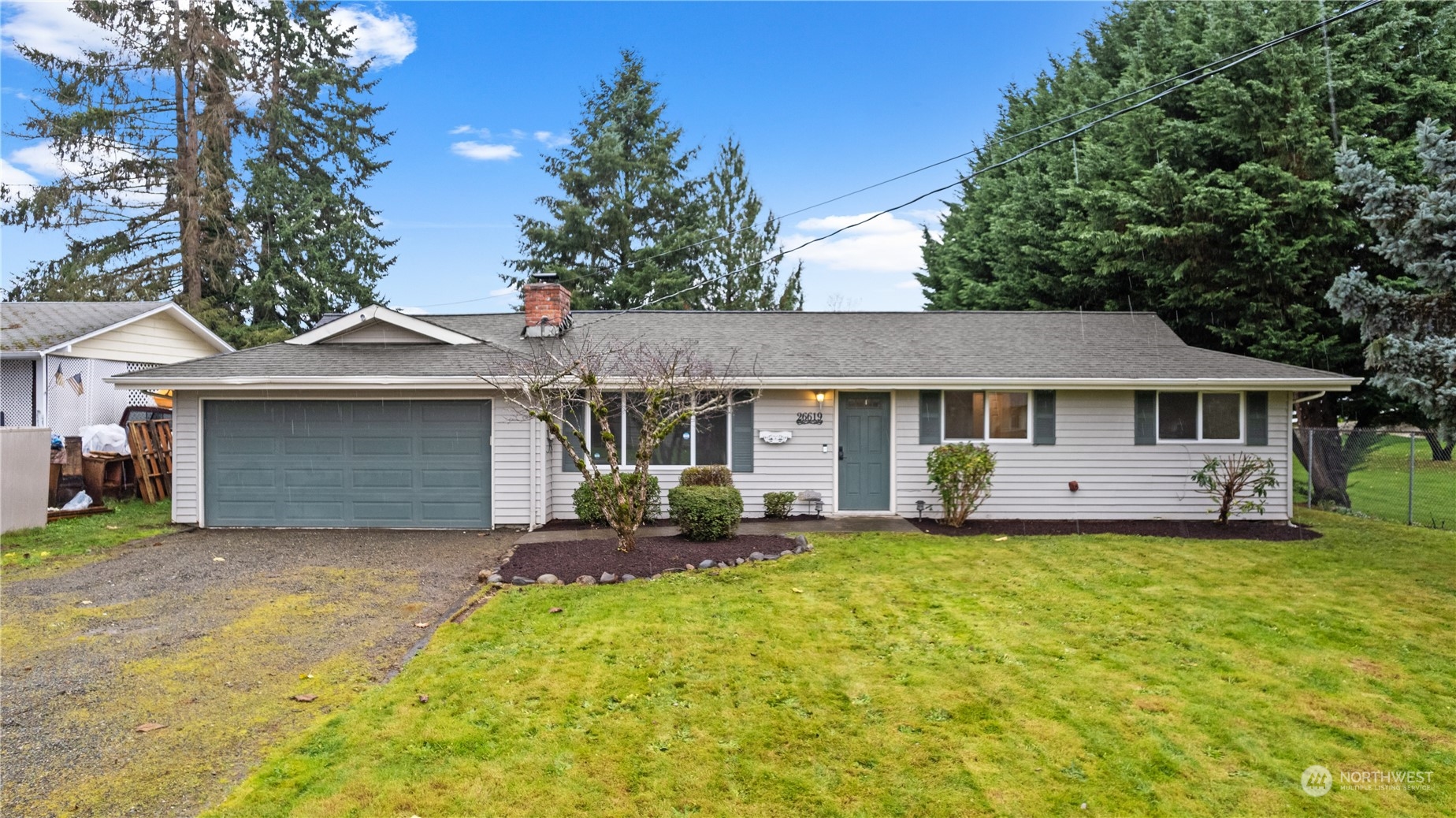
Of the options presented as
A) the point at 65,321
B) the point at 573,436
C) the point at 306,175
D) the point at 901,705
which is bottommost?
the point at 901,705

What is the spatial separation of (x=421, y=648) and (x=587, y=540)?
3467 mm

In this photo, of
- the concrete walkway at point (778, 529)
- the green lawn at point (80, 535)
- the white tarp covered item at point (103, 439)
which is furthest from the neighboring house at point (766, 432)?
the white tarp covered item at point (103, 439)

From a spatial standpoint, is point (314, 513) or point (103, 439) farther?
point (103, 439)

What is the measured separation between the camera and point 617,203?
2386 cm

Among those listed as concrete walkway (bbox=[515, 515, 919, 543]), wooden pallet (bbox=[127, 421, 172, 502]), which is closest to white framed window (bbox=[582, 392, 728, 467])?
concrete walkway (bbox=[515, 515, 919, 543])

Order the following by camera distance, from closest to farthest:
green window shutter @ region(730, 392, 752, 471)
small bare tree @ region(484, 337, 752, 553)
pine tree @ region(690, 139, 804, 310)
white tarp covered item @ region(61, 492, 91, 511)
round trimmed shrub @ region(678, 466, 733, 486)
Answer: small bare tree @ region(484, 337, 752, 553) → round trimmed shrub @ region(678, 466, 733, 486) → green window shutter @ region(730, 392, 752, 471) → white tarp covered item @ region(61, 492, 91, 511) → pine tree @ region(690, 139, 804, 310)

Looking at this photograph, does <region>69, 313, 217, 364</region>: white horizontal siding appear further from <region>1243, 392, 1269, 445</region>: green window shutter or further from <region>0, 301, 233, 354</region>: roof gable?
<region>1243, 392, 1269, 445</region>: green window shutter

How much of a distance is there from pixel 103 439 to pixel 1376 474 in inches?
920

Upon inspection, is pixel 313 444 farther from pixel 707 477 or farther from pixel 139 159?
pixel 139 159

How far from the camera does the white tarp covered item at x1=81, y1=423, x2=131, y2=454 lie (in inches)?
478

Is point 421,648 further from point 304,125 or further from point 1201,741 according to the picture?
point 304,125

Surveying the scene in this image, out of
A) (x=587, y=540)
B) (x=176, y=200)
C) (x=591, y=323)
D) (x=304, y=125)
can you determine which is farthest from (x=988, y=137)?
(x=176, y=200)

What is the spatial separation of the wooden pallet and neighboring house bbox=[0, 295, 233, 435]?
3.49 feet

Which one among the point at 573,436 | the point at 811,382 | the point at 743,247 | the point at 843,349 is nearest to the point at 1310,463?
the point at 843,349
